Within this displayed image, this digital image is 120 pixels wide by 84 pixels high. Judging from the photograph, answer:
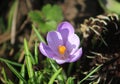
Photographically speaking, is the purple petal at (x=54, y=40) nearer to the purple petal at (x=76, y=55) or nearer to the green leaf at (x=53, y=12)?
the purple petal at (x=76, y=55)

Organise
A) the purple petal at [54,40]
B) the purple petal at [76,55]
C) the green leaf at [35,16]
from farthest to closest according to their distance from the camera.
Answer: the green leaf at [35,16] < the purple petal at [54,40] < the purple petal at [76,55]

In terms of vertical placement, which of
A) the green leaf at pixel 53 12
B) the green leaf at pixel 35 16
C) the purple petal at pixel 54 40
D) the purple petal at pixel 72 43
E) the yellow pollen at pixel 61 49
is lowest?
the green leaf at pixel 53 12

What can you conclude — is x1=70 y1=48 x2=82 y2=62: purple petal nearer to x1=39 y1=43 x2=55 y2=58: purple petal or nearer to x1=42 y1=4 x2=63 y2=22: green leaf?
x1=39 y1=43 x2=55 y2=58: purple petal

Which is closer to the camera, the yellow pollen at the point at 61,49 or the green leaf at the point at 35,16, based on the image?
the yellow pollen at the point at 61,49

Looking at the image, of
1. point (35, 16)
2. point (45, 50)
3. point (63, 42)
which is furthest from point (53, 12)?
point (45, 50)

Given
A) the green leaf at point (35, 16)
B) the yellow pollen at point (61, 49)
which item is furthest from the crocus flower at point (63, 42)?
the green leaf at point (35, 16)
